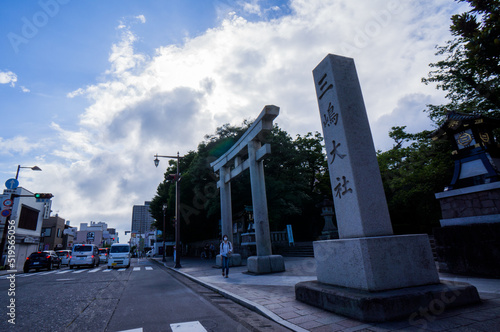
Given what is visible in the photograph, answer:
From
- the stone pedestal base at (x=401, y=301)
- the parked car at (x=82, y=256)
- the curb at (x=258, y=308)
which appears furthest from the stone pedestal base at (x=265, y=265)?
the parked car at (x=82, y=256)

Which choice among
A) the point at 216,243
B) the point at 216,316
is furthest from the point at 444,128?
the point at 216,243

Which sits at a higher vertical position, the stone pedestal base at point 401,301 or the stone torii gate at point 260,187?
the stone torii gate at point 260,187

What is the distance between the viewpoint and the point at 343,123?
196 inches

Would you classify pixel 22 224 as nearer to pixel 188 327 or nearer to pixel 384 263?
pixel 188 327

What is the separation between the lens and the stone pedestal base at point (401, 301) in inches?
140

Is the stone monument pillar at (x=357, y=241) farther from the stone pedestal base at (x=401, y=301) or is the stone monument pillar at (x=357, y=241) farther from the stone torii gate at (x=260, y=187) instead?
the stone torii gate at (x=260, y=187)

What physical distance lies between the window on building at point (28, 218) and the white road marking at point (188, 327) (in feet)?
113

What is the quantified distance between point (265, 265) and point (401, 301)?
7290mm

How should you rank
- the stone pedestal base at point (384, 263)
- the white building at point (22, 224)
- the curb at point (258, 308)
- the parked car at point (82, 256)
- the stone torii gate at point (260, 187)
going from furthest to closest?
the white building at point (22, 224) < the parked car at point (82, 256) < the stone torii gate at point (260, 187) < the stone pedestal base at point (384, 263) < the curb at point (258, 308)

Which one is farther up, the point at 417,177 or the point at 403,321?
the point at 417,177

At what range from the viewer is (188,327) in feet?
13.4

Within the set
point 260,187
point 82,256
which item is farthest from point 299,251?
point 82,256

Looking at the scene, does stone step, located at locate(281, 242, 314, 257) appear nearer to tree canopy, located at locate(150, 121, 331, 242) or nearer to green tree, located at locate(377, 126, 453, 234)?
tree canopy, located at locate(150, 121, 331, 242)

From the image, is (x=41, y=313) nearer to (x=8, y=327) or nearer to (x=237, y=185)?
(x=8, y=327)
